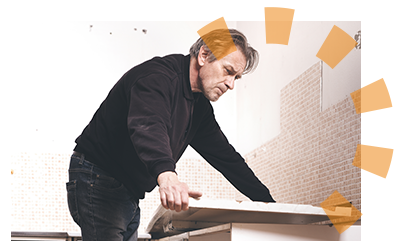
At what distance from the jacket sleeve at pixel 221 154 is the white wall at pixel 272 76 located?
0.51 m

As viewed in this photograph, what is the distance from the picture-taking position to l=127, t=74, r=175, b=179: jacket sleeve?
902 millimetres

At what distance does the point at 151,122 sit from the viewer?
0.99 metres

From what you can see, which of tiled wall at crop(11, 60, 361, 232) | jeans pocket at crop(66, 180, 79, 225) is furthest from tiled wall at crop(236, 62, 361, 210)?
jeans pocket at crop(66, 180, 79, 225)

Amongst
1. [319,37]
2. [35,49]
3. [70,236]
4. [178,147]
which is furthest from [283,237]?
[35,49]

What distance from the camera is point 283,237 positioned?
1.01 m

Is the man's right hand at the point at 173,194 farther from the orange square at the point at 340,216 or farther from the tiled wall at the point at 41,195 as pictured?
the tiled wall at the point at 41,195

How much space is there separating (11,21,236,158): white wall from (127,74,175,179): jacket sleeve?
1.78 metres

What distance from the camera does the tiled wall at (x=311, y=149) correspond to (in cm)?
151

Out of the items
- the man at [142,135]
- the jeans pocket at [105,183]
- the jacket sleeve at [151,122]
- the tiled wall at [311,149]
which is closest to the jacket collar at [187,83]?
the man at [142,135]

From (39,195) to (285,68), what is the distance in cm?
176

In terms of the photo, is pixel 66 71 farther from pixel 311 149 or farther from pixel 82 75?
pixel 311 149

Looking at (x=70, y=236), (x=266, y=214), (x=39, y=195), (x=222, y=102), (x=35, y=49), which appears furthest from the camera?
(x=222, y=102)

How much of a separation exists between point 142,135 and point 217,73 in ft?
1.79

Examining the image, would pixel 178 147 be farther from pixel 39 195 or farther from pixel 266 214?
pixel 39 195
